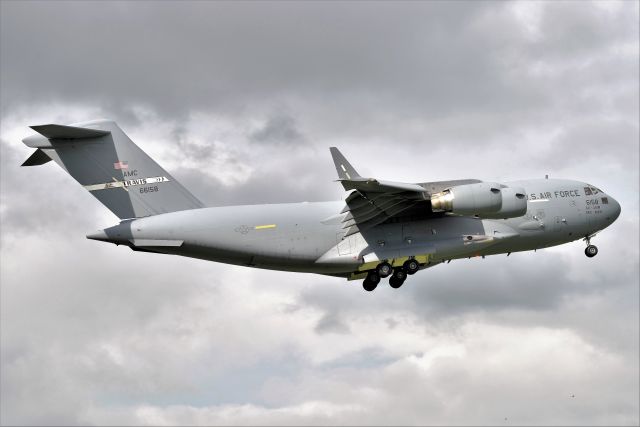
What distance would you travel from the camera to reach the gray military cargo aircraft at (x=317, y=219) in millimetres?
27812

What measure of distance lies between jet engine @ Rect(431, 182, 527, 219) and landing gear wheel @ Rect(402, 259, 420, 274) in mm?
2130

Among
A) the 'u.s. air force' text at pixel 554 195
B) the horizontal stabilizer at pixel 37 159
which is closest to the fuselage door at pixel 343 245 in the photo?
the 'u.s. air force' text at pixel 554 195

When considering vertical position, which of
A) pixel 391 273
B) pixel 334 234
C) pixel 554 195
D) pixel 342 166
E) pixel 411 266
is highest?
pixel 342 166

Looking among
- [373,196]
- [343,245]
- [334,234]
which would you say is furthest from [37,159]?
[373,196]

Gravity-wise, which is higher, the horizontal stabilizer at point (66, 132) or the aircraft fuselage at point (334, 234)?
the horizontal stabilizer at point (66, 132)

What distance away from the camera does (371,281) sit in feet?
99.9

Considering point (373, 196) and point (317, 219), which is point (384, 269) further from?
point (373, 196)

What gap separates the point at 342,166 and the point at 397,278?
16.0 feet

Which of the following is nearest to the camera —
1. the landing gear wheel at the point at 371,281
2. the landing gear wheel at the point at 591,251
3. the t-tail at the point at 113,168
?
the t-tail at the point at 113,168

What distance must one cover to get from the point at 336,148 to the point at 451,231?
4.90 metres

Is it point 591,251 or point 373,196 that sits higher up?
point 373,196

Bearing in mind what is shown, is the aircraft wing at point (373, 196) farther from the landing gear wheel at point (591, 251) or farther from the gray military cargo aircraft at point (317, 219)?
the landing gear wheel at point (591, 251)

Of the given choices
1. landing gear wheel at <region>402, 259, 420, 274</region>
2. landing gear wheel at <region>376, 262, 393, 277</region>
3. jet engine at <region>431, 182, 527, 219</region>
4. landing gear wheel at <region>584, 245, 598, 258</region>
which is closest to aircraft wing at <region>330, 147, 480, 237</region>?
jet engine at <region>431, 182, 527, 219</region>

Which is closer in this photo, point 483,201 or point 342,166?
point 342,166
